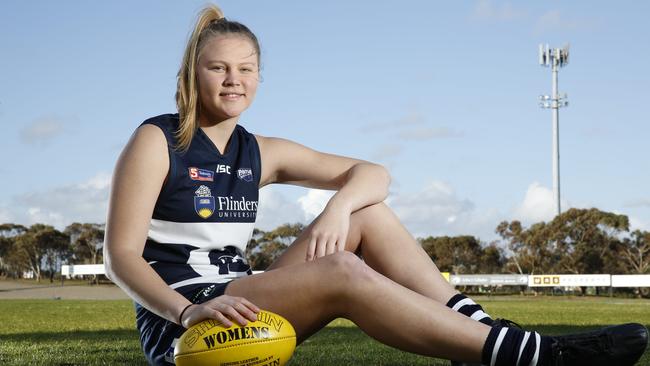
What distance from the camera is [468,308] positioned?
310cm

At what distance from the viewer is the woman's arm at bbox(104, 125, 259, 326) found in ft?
9.16

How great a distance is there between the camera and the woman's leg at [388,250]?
3.24 m

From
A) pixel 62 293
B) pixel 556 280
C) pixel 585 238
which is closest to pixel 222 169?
pixel 556 280

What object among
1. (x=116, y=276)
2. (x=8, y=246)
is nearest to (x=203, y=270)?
(x=116, y=276)

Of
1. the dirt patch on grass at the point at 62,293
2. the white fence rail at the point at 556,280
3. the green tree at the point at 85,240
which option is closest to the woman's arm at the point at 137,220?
the dirt patch on grass at the point at 62,293

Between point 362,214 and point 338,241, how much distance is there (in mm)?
228

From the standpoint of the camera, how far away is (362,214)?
10.9 feet

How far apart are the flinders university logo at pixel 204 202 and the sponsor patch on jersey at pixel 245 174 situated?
7.9 inches

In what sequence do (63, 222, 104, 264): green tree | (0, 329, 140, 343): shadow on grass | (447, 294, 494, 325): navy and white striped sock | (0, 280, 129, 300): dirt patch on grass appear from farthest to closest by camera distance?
(63, 222, 104, 264): green tree < (0, 280, 129, 300): dirt patch on grass < (0, 329, 140, 343): shadow on grass < (447, 294, 494, 325): navy and white striped sock

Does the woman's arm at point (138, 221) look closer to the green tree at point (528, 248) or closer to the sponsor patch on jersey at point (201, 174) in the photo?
the sponsor patch on jersey at point (201, 174)

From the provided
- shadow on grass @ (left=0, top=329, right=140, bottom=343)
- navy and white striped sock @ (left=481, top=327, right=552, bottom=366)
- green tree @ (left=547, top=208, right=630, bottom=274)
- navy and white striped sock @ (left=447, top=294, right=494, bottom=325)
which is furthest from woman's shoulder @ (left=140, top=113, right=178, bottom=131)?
green tree @ (left=547, top=208, right=630, bottom=274)

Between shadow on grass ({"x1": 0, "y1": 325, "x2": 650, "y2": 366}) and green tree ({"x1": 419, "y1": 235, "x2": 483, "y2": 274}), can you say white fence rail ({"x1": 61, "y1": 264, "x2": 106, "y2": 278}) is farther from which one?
shadow on grass ({"x1": 0, "y1": 325, "x2": 650, "y2": 366})

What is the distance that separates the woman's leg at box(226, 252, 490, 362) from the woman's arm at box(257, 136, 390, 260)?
1.07 feet

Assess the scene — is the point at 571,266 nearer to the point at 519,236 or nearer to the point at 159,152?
the point at 519,236
